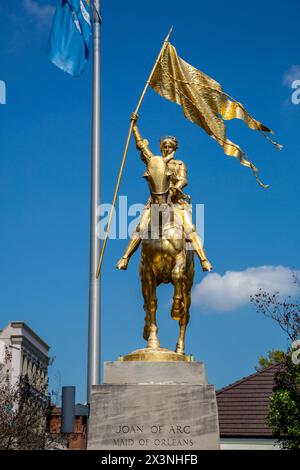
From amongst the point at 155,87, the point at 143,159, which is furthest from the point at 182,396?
the point at 155,87

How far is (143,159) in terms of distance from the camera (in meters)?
15.1

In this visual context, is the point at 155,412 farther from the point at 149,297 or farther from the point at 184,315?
the point at 149,297

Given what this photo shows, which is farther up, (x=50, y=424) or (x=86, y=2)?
(x=86, y=2)

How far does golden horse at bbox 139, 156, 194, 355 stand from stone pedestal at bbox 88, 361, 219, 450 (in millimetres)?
787

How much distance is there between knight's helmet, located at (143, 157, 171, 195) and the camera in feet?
48.5

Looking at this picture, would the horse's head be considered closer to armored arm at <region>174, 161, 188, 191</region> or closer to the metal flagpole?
armored arm at <region>174, 161, 188, 191</region>

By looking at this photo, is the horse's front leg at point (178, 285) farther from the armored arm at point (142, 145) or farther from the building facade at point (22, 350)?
the building facade at point (22, 350)

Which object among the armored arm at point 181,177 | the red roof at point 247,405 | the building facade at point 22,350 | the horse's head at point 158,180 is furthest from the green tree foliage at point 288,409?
the building facade at point 22,350

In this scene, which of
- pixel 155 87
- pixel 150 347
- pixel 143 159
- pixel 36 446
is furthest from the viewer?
pixel 36 446

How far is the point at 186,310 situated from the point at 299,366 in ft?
49.2

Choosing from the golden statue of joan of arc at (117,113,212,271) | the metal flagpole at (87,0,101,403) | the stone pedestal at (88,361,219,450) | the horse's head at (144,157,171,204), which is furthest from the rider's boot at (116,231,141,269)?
the metal flagpole at (87,0,101,403)

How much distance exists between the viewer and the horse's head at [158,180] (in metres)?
14.8

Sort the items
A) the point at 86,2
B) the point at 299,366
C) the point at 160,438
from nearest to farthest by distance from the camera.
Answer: the point at 160,438 → the point at 86,2 → the point at 299,366
